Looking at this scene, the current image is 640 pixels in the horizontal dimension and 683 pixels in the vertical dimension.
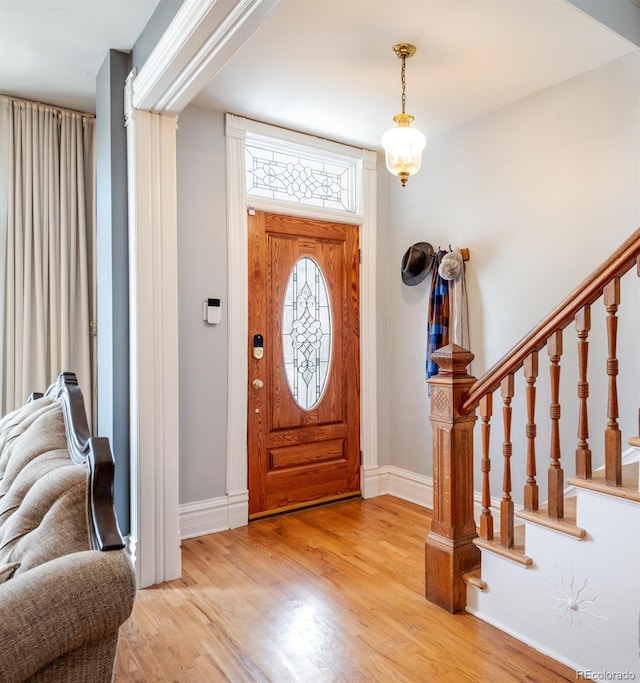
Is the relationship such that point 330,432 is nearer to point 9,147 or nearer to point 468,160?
point 468,160

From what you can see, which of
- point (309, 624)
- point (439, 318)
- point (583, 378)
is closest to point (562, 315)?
point (583, 378)

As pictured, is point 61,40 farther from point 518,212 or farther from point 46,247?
point 518,212

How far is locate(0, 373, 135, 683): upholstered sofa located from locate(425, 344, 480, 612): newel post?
151 cm

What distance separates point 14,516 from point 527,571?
182 cm

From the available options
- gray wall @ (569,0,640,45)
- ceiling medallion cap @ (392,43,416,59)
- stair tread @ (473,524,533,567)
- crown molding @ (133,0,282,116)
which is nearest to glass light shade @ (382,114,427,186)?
ceiling medallion cap @ (392,43,416,59)

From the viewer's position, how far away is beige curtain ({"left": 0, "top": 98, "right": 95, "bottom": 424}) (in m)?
3.00

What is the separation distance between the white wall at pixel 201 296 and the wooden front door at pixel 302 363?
0.75ft

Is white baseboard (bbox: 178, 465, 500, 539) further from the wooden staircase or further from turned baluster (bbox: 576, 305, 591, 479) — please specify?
turned baluster (bbox: 576, 305, 591, 479)

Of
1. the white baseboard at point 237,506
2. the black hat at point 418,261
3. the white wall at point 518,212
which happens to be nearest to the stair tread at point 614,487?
the white wall at point 518,212

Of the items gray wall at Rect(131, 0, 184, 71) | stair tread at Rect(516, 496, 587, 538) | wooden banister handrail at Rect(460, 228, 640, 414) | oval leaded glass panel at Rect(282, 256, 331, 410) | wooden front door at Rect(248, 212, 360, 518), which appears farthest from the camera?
oval leaded glass panel at Rect(282, 256, 331, 410)

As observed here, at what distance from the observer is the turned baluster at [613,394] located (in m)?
1.76

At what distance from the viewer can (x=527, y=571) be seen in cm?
199

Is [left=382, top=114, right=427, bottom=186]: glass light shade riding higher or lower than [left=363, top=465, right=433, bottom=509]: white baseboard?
higher

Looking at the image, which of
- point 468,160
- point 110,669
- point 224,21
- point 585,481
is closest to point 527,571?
point 585,481
